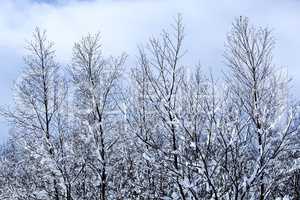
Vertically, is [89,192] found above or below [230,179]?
below

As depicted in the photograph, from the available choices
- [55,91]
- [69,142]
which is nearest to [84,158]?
[69,142]

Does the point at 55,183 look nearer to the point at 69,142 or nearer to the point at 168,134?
the point at 69,142

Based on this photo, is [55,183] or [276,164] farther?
[55,183]

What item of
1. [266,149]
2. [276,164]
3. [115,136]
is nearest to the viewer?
[266,149]

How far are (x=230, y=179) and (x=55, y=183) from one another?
8.86 meters

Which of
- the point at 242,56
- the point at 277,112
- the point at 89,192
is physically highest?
the point at 242,56

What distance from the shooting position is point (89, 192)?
656 inches

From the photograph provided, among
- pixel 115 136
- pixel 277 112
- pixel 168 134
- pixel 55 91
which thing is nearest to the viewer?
pixel 277 112

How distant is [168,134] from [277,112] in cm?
274

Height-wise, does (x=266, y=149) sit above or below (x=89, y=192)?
above

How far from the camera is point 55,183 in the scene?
14906mm

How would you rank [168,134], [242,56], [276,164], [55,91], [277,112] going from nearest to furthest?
[276,164]
[277,112]
[168,134]
[242,56]
[55,91]

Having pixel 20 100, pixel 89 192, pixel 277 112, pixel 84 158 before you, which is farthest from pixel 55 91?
pixel 277 112

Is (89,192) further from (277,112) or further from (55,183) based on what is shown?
(277,112)
